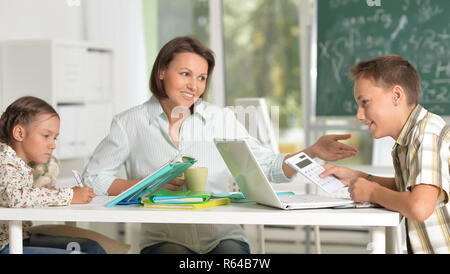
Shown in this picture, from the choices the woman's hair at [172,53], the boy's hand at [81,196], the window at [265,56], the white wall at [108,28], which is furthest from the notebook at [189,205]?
the window at [265,56]

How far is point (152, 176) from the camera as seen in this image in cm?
148

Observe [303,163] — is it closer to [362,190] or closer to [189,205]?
[362,190]

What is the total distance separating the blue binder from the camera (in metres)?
1.48

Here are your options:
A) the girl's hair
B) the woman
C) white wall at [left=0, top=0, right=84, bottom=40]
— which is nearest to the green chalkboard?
white wall at [left=0, top=0, right=84, bottom=40]

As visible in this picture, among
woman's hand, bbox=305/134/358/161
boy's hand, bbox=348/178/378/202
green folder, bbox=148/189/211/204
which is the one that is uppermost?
woman's hand, bbox=305/134/358/161

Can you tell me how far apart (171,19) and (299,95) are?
4.03 ft

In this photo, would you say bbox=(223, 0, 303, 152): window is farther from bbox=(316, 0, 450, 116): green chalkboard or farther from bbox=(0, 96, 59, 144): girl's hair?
bbox=(0, 96, 59, 144): girl's hair

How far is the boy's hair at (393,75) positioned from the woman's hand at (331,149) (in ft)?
0.65

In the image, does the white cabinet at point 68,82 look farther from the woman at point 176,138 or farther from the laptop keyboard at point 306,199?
the laptop keyboard at point 306,199

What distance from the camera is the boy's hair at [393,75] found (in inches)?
62.1

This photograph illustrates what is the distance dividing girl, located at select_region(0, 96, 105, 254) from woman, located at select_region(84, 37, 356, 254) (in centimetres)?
27

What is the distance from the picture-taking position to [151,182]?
155cm

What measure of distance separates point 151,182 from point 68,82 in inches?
96.4

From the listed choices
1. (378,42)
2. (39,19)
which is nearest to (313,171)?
(378,42)
